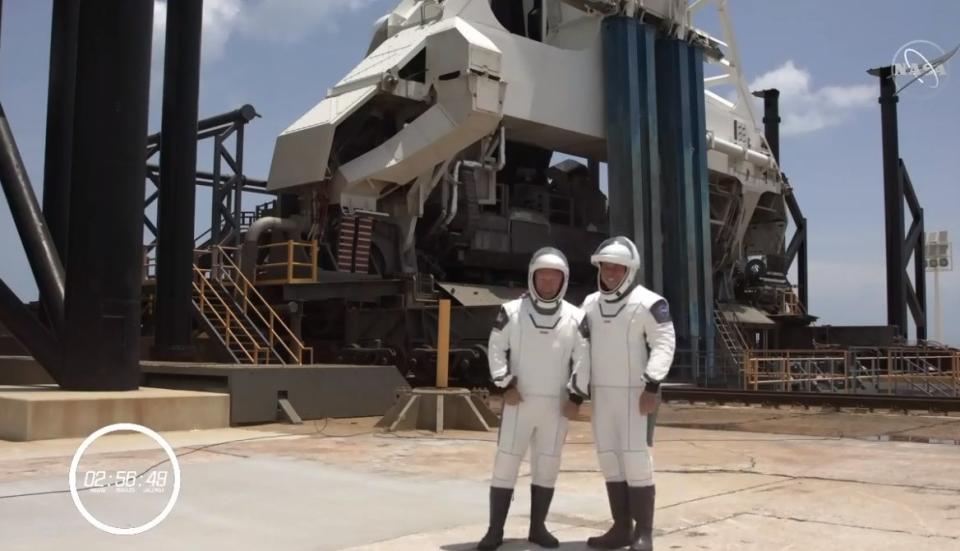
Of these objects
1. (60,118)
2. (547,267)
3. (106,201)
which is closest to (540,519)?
(547,267)

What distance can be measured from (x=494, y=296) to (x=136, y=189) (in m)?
11.3

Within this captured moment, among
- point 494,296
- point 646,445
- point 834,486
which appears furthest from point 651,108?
point 646,445

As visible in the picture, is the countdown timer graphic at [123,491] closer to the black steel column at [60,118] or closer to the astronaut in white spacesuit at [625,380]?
the astronaut in white spacesuit at [625,380]

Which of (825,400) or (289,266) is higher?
(289,266)

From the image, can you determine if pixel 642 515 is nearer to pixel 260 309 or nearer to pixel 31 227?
pixel 31 227

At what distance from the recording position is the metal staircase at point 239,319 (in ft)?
58.4

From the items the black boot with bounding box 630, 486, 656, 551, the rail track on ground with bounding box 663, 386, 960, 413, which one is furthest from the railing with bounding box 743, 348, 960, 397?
the black boot with bounding box 630, 486, 656, 551

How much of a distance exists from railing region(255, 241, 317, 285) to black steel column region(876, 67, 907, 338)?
27236 millimetres

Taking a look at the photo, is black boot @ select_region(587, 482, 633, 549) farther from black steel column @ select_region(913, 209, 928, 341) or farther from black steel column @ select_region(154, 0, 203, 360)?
black steel column @ select_region(913, 209, 928, 341)

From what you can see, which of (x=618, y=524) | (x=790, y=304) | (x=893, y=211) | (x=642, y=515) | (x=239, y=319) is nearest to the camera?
(x=642, y=515)

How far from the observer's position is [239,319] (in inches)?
744

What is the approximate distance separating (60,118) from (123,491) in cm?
1086

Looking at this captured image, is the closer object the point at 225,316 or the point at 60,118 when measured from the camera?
the point at 60,118

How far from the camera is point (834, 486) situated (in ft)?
25.1
